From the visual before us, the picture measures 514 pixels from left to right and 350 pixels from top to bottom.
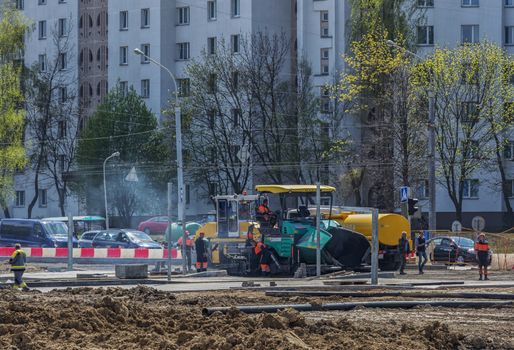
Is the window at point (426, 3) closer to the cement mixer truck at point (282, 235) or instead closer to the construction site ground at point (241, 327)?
the cement mixer truck at point (282, 235)

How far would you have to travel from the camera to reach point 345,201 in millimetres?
68562

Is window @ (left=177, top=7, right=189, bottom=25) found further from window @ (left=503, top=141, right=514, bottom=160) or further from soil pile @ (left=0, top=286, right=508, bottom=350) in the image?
soil pile @ (left=0, top=286, right=508, bottom=350)

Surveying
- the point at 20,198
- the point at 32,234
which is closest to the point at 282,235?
the point at 32,234

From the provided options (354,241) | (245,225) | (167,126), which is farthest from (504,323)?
(167,126)

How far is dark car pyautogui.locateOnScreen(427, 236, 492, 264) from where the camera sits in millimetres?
45194

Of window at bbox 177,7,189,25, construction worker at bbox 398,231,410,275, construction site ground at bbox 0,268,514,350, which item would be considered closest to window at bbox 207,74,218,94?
window at bbox 177,7,189,25

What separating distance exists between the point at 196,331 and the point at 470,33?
60074mm

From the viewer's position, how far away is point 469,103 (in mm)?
62719

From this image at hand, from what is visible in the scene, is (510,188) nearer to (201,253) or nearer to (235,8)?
(235,8)

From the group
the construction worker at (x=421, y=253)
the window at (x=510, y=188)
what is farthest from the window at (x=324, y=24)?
the construction worker at (x=421, y=253)

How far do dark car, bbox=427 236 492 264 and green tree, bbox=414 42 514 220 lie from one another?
55.1ft

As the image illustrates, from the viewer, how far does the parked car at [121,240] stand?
52844 millimetres

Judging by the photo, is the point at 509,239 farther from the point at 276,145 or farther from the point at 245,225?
the point at 276,145

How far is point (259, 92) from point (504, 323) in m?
55.4
